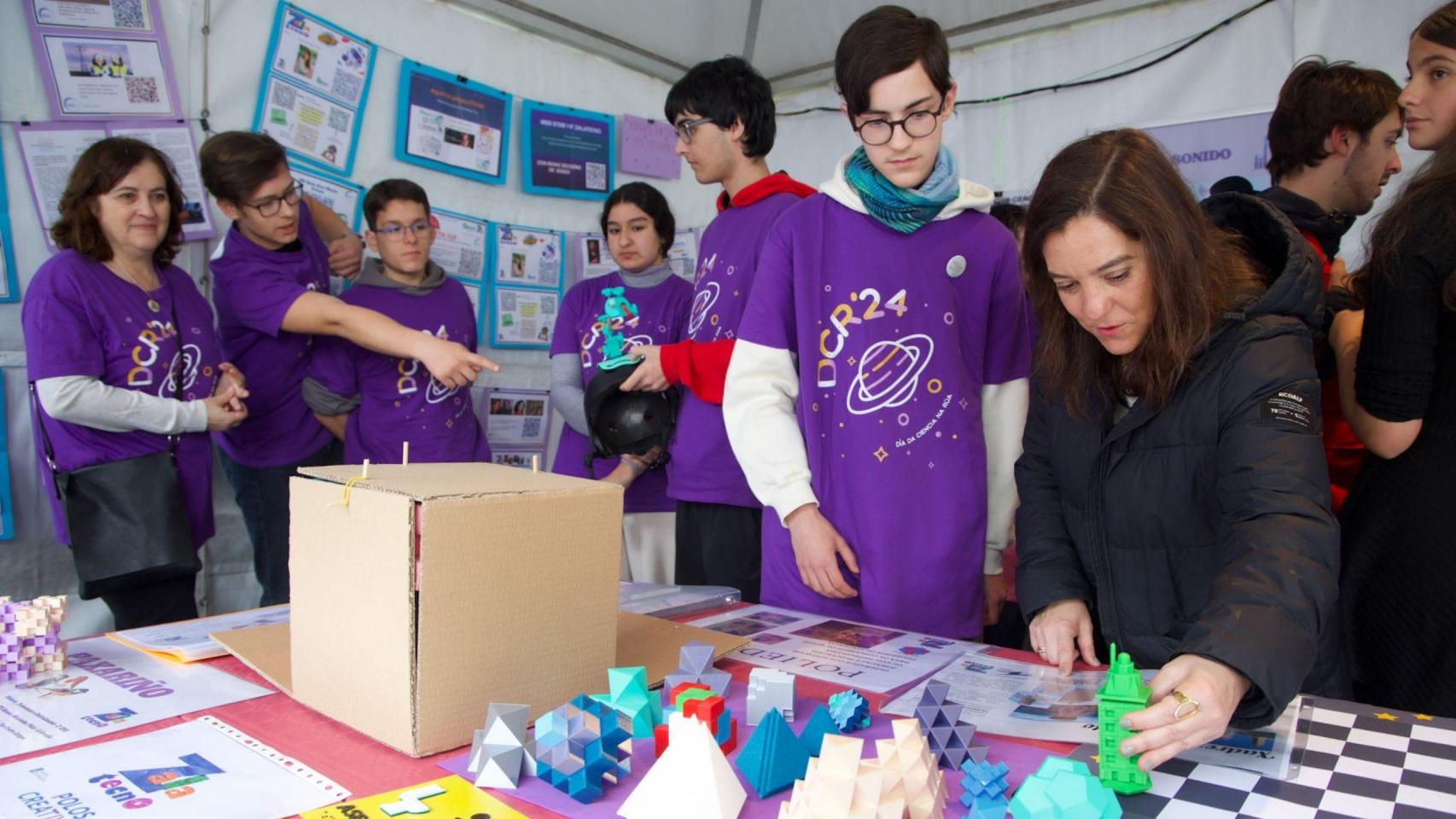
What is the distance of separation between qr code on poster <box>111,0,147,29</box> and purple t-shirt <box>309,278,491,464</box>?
84cm

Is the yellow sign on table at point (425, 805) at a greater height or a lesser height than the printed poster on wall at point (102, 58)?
lesser

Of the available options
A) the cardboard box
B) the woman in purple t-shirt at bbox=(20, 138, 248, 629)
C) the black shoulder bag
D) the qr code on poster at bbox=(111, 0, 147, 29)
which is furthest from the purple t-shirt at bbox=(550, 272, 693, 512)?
the cardboard box

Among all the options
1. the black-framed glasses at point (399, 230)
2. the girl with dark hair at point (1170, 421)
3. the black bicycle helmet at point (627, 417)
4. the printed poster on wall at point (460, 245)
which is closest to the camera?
the girl with dark hair at point (1170, 421)

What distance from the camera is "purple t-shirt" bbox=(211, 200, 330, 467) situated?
2355 mm

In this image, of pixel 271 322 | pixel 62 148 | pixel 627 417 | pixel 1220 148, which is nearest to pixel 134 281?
pixel 271 322

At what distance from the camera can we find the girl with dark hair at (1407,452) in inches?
46.8

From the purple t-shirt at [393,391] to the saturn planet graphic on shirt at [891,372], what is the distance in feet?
4.82

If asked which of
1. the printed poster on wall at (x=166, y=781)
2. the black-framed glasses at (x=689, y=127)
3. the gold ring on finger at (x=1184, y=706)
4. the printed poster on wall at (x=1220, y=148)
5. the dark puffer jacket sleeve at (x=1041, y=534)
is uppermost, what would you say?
the printed poster on wall at (x=1220, y=148)

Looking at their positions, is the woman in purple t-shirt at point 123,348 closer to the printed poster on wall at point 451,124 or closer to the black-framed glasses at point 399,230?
the black-framed glasses at point 399,230

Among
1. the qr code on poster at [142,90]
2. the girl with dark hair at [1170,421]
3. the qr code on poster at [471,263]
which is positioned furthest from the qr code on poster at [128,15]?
the girl with dark hair at [1170,421]

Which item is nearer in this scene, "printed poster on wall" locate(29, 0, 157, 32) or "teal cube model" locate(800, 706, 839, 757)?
"teal cube model" locate(800, 706, 839, 757)

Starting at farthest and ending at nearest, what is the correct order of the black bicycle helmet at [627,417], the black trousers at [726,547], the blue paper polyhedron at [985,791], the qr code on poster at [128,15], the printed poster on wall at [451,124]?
the printed poster on wall at [451,124] < the qr code on poster at [128,15] < the black bicycle helmet at [627,417] < the black trousers at [726,547] < the blue paper polyhedron at [985,791]

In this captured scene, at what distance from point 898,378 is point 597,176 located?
233cm

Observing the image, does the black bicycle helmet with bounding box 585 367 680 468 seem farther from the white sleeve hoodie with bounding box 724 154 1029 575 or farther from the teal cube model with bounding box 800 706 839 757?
the teal cube model with bounding box 800 706 839 757
